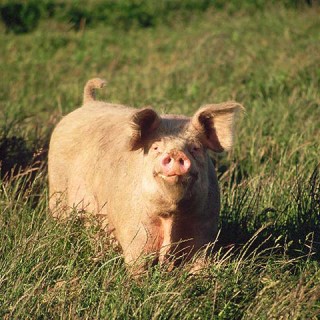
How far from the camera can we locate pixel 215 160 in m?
7.94

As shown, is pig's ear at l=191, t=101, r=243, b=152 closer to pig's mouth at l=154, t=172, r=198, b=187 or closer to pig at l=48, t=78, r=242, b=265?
pig at l=48, t=78, r=242, b=265

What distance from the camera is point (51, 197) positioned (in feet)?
20.5

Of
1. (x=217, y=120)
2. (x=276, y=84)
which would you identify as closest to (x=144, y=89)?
(x=276, y=84)

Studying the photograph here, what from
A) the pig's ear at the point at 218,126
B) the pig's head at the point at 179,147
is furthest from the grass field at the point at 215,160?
the pig's ear at the point at 218,126

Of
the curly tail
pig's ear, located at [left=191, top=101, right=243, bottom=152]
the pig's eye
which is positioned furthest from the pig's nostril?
the curly tail

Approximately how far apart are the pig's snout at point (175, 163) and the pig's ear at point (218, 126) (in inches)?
19.7

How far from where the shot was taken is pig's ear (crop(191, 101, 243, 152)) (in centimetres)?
518

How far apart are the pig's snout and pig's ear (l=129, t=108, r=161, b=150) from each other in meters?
0.35

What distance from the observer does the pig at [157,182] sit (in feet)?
15.8

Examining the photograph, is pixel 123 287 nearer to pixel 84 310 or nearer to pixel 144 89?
pixel 84 310

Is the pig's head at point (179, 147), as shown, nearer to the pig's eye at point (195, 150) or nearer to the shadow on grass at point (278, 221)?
the pig's eye at point (195, 150)

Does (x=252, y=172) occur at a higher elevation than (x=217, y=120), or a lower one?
lower

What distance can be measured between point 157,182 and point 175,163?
0.22 m

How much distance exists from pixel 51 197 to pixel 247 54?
23.2 ft
